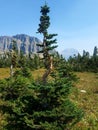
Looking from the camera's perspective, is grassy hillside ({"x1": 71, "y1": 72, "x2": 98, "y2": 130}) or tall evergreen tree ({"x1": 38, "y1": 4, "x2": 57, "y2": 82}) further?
tall evergreen tree ({"x1": 38, "y1": 4, "x2": 57, "y2": 82})

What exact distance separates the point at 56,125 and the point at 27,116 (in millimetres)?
1547

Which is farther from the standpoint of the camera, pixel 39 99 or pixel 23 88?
pixel 23 88

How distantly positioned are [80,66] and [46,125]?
86.6 metres

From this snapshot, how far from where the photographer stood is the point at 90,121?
24.1 meters

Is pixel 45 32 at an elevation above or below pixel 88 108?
above

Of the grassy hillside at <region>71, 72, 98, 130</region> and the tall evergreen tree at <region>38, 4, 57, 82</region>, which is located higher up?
the tall evergreen tree at <region>38, 4, 57, 82</region>

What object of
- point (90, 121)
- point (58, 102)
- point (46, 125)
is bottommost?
point (90, 121)

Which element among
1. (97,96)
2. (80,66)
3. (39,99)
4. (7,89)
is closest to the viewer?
(39,99)

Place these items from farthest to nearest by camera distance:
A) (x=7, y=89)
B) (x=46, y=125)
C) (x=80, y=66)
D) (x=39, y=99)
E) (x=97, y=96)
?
(x=80, y=66) < (x=97, y=96) < (x=7, y=89) < (x=39, y=99) < (x=46, y=125)

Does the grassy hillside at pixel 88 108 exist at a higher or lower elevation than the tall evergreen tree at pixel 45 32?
lower

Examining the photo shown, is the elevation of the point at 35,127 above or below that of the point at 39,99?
below

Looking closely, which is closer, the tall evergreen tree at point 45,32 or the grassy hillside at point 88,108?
the grassy hillside at point 88,108

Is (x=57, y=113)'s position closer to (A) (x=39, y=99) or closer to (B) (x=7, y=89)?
(A) (x=39, y=99)

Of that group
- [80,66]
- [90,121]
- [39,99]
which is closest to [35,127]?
[39,99]
